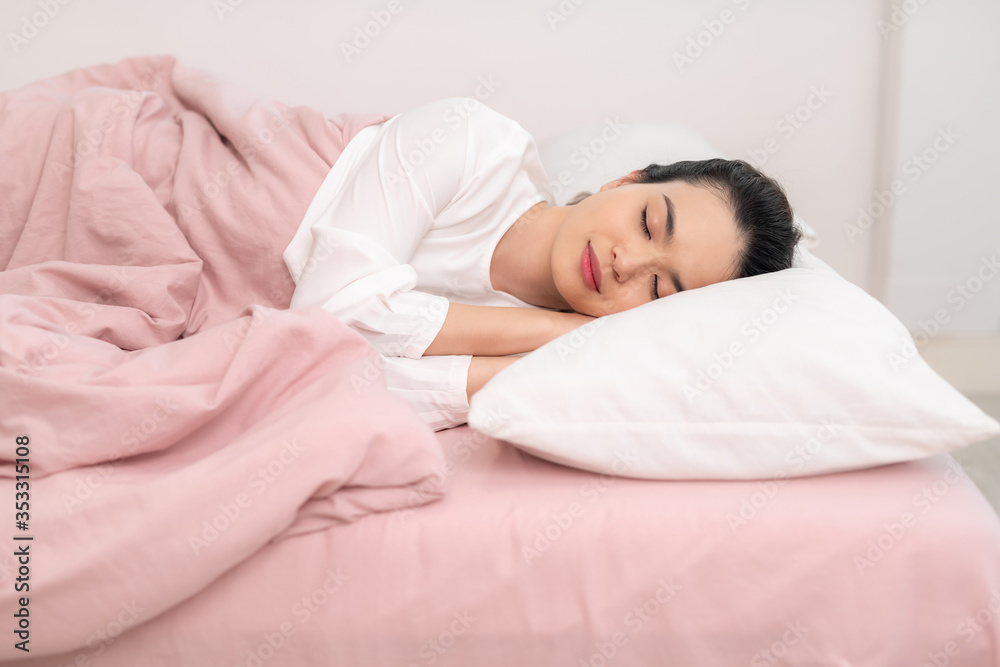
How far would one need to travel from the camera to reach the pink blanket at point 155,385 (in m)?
0.72

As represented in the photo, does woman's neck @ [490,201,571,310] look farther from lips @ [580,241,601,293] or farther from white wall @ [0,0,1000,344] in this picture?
white wall @ [0,0,1000,344]

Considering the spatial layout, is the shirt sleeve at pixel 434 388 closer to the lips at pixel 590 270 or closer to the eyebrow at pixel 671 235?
the lips at pixel 590 270

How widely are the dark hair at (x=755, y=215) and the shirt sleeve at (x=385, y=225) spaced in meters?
0.40

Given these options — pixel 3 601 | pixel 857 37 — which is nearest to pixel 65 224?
pixel 3 601

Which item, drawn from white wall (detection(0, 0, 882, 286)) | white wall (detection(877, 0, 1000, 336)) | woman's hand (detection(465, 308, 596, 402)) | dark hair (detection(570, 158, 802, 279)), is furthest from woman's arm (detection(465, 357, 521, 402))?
white wall (detection(877, 0, 1000, 336))

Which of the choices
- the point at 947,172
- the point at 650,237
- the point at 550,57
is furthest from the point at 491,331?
the point at 947,172

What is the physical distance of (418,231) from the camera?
122cm

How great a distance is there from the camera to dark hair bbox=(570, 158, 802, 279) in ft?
3.92

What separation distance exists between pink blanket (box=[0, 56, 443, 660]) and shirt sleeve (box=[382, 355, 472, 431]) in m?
0.16

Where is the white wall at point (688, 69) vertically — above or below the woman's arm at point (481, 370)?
above

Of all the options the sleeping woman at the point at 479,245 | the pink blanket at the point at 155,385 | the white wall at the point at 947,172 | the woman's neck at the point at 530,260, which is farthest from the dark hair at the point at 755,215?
the white wall at the point at 947,172

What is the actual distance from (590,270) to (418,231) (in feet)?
0.94

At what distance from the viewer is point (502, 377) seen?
86 centimetres

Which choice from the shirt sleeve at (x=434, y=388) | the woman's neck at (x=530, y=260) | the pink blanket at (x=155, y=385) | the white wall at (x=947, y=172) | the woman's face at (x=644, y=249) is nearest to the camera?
the pink blanket at (x=155, y=385)
